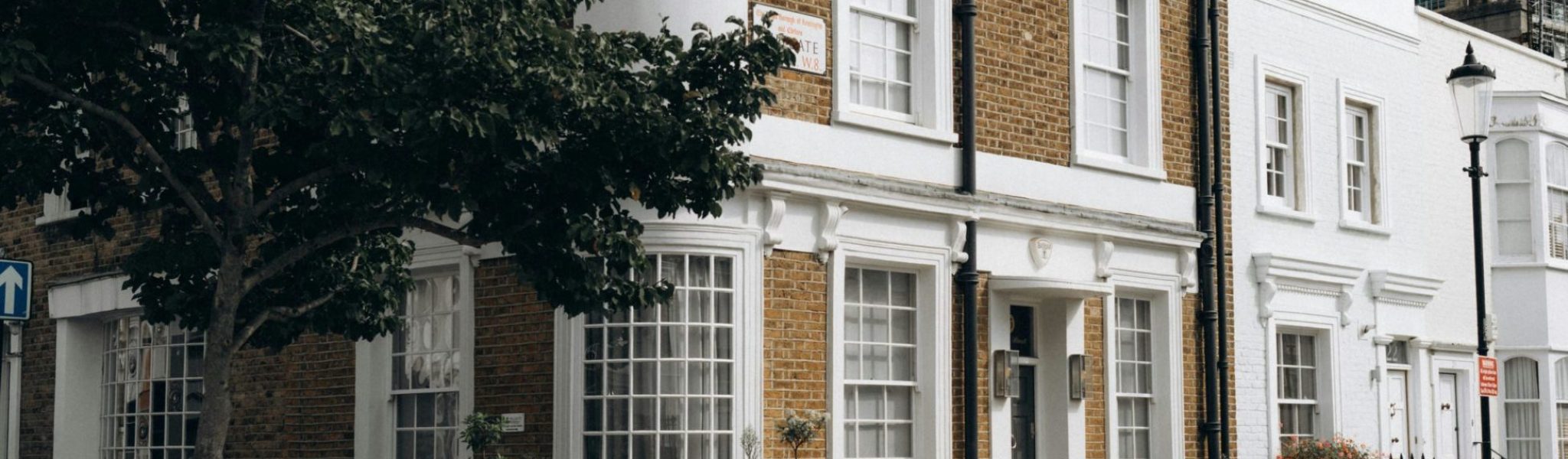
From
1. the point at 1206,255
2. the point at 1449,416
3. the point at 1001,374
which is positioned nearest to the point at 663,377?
the point at 1001,374

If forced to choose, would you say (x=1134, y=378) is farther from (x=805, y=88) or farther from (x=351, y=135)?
(x=351, y=135)

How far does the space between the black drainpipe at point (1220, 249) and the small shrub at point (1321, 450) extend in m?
1.02

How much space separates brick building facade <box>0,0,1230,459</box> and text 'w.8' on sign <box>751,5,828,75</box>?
117mm

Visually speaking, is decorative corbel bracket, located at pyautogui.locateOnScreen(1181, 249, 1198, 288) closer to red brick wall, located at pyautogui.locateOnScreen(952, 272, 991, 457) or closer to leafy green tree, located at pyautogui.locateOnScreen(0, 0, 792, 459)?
red brick wall, located at pyautogui.locateOnScreen(952, 272, 991, 457)

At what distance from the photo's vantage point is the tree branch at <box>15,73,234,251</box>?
11.2 m

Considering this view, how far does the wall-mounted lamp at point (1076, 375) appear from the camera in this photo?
1797 cm

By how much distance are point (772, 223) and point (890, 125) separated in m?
1.75

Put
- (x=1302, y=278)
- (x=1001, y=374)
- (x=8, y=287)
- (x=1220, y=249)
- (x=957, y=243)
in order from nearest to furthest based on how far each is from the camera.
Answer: (x=8, y=287) < (x=957, y=243) < (x=1001, y=374) < (x=1220, y=249) < (x=1302, y=278)

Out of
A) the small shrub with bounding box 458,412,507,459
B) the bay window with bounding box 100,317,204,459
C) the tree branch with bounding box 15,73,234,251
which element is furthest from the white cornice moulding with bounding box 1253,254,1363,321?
the tree branch with bounding box 15,73,234,251

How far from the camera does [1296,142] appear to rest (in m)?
21.4

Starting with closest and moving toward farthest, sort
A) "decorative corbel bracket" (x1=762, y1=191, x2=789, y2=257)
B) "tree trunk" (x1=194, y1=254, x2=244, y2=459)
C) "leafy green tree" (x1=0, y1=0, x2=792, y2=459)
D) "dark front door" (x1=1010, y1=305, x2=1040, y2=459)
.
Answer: "leafy green tree" (x1=0, y1=0, x2=792, y2=459) → "tree trunk" (x1=194, y1=254, x2=244, y2=459) → "decorative corbel bracket" (x1=762, y1=191, x2=789, y2=257) → "dark front door" (x1=1010, y1=305, x2=1040, y2=459)

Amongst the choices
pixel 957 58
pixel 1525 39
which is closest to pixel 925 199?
pixel 957 58

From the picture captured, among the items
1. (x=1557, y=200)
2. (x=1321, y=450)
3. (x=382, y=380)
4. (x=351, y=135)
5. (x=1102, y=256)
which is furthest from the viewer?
(x=1557, y=200)

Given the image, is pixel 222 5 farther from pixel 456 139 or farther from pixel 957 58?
pixel 957 58
